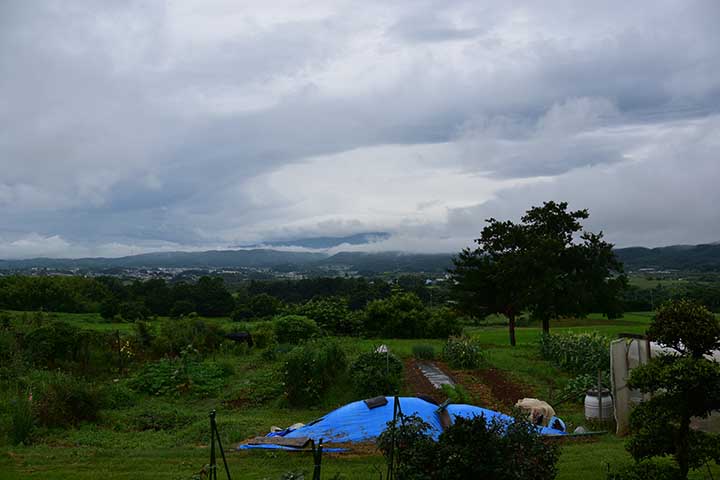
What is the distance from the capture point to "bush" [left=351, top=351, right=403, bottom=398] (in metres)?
12.0

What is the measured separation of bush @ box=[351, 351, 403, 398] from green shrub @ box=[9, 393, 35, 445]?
6356 millimetres

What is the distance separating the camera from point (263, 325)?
22.7m

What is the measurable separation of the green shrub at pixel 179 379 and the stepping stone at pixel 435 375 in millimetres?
5537

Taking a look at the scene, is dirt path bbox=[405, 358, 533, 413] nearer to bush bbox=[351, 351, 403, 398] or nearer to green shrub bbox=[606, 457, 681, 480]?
bush bbox=[351, 351, 403, 398]

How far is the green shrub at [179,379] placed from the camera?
45.6 ft

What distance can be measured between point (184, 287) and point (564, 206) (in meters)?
35.6

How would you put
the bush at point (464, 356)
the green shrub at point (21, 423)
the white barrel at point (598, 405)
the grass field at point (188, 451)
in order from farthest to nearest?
the bush at point (464, 356), the white barrel at point (598, 405), the green shrub at point (21, 423), the grass field at point (188, 451)

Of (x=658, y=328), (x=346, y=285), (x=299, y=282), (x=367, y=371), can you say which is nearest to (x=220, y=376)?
(x=367, y=371)

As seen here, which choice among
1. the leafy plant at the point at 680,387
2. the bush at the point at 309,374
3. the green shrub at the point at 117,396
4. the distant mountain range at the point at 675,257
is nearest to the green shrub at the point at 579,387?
the bush at the point at 309,374

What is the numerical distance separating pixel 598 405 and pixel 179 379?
33.0 feet

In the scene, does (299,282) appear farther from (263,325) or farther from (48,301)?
(263,325)

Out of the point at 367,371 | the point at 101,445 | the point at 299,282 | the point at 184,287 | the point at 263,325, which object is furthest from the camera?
the point at 299,282

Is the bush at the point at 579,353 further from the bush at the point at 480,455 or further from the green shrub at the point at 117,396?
the green shrub at the point at 117,396

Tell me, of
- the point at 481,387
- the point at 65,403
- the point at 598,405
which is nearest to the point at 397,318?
the point at 481,387
